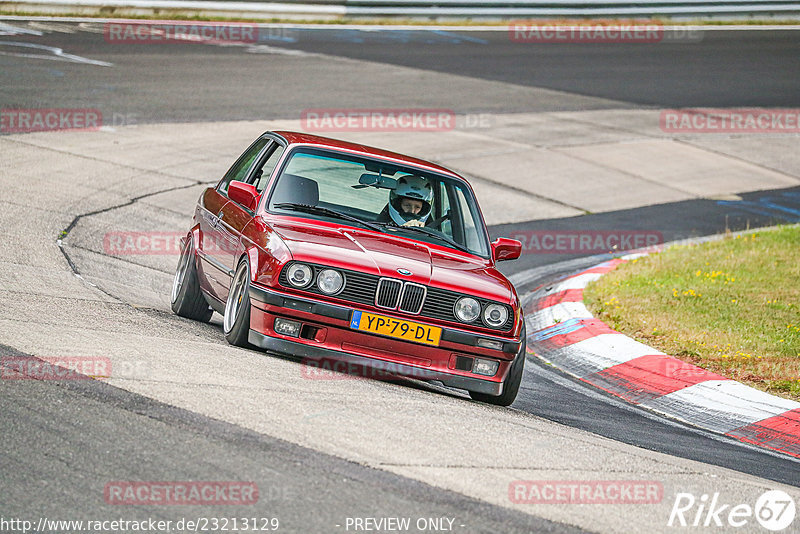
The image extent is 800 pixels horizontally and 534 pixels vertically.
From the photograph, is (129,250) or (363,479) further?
(129,250)

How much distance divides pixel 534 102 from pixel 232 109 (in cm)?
664

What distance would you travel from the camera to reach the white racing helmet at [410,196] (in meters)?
7.67

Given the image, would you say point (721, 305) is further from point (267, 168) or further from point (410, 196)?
point (267, 168)

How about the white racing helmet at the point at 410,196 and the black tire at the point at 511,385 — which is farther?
the white racing helmet at the point at 410,196

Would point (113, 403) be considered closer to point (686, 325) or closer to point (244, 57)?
point (686, 325)

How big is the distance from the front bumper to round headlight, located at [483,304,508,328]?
12 centimetres

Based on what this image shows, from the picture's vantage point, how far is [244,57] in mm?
22500

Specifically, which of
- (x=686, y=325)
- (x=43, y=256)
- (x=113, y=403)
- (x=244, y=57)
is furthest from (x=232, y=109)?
(x=113, y=403)

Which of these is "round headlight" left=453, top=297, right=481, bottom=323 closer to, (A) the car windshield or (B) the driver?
(A) the car windshield
